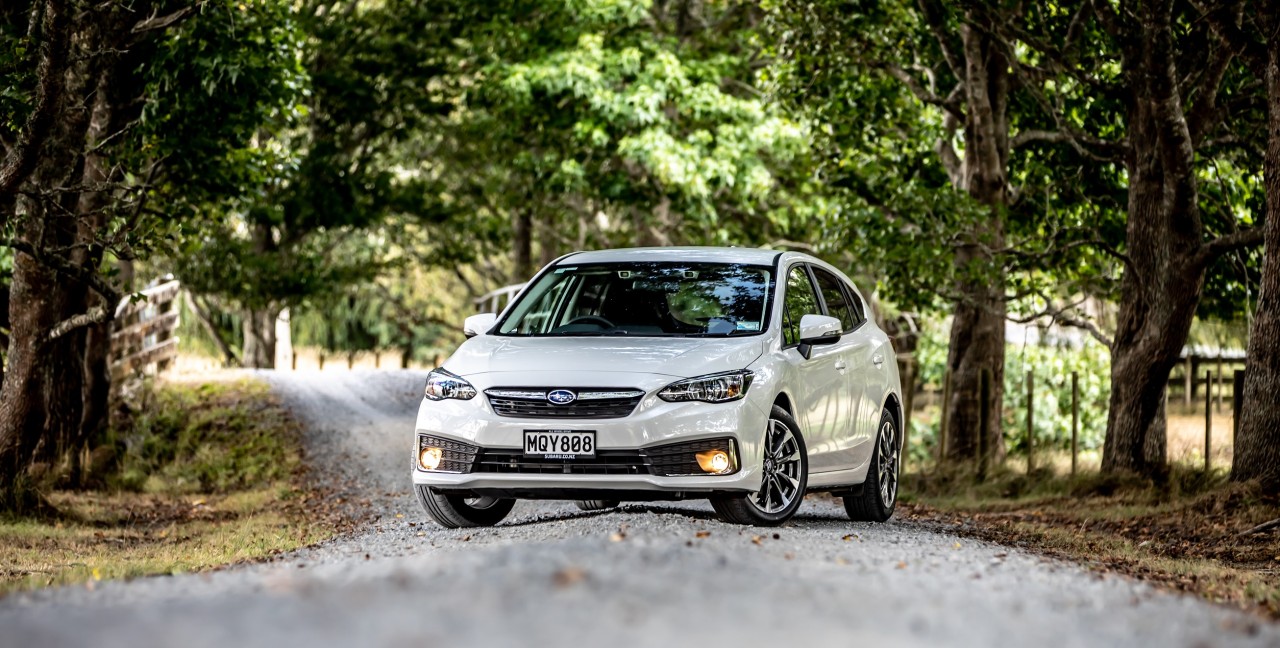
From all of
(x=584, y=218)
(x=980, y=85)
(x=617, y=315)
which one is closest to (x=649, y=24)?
(x=584, y=218)

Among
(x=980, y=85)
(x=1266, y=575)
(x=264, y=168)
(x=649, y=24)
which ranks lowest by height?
(x=1266, y=575)

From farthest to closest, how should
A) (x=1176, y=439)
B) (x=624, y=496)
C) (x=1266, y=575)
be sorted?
(x=1176, y=439)
(x=1266, y=575)
(x=624, y=496)

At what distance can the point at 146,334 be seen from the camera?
2247 centimetres

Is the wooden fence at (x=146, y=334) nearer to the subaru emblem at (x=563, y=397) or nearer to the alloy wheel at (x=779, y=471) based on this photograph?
→ the subaru emblem at (x=563, y=397)

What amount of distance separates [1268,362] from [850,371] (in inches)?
174

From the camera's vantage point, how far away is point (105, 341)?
17.2 metres

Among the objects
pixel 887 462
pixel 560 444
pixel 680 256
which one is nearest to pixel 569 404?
pixel 560 444

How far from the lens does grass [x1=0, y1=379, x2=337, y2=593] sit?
10734mm

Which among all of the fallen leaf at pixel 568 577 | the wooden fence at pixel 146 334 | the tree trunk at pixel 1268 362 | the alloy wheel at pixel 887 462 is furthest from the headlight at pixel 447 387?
the wooden fence at pixel 146 334

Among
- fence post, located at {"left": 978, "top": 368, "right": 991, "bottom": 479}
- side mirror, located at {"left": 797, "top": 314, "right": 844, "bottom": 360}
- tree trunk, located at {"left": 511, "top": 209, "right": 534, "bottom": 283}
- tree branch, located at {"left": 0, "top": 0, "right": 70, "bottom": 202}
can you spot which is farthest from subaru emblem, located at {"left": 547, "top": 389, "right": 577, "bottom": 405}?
tree trunk, located at {"left": 511, "top": 209, "right": 534, "bottom": 283}

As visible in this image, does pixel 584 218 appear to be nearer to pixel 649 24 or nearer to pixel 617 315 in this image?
pixel 649 24

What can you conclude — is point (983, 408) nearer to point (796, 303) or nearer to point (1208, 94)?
point (1208, 94)

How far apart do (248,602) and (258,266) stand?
25.6 m

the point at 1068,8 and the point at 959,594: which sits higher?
the point at 1068,8
